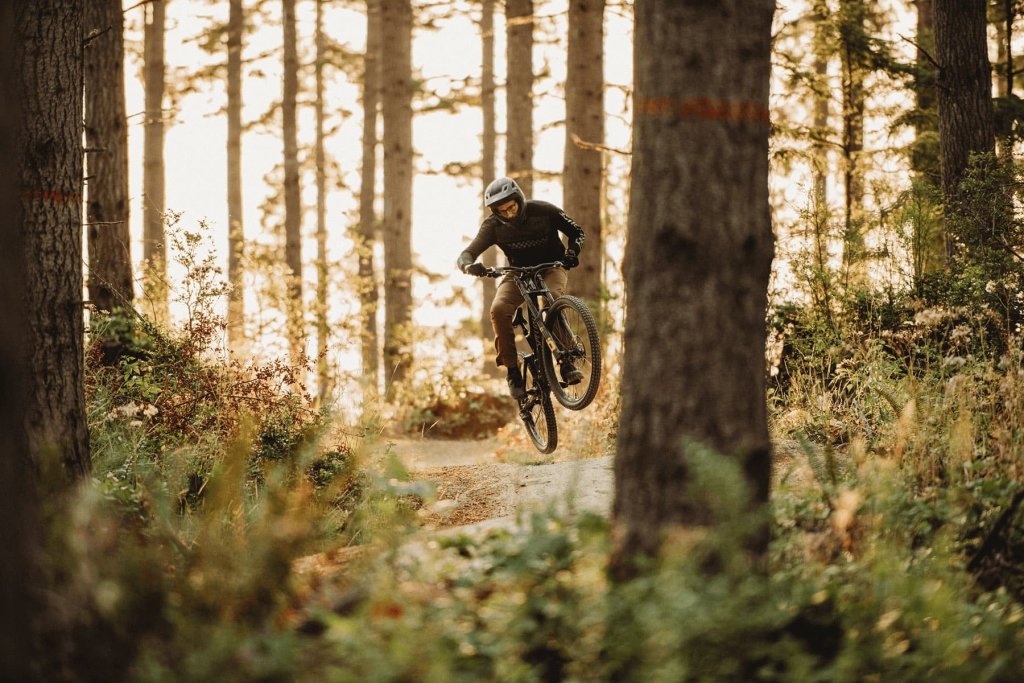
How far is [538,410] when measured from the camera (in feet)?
28.9

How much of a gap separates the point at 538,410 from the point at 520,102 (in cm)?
748

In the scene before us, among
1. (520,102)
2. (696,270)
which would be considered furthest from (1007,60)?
(696,270)

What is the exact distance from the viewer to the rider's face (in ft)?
26.0

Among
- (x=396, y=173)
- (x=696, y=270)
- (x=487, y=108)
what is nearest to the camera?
(x=696, y=270)

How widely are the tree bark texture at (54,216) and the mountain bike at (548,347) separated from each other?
3.40 metres

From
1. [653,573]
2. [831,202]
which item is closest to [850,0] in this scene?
[831,202]

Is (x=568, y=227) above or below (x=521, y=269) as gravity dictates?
above

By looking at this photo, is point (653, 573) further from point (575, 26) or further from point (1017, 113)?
point (1017, 113)

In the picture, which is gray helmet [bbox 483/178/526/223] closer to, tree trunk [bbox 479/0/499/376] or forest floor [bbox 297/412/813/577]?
forest floor [bbox 297/412/813/577]

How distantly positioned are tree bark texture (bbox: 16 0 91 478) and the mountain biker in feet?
11.3

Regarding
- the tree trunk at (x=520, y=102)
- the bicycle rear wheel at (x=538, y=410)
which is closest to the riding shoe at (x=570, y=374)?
the bicycle rear wheel at (x=538, y=410)

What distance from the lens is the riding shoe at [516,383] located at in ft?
28.6

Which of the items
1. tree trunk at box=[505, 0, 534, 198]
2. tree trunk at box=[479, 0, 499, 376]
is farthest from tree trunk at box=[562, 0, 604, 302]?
tree trunk at box=[479, 0, 499, 376]

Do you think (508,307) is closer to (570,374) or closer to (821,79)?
(570,374)
